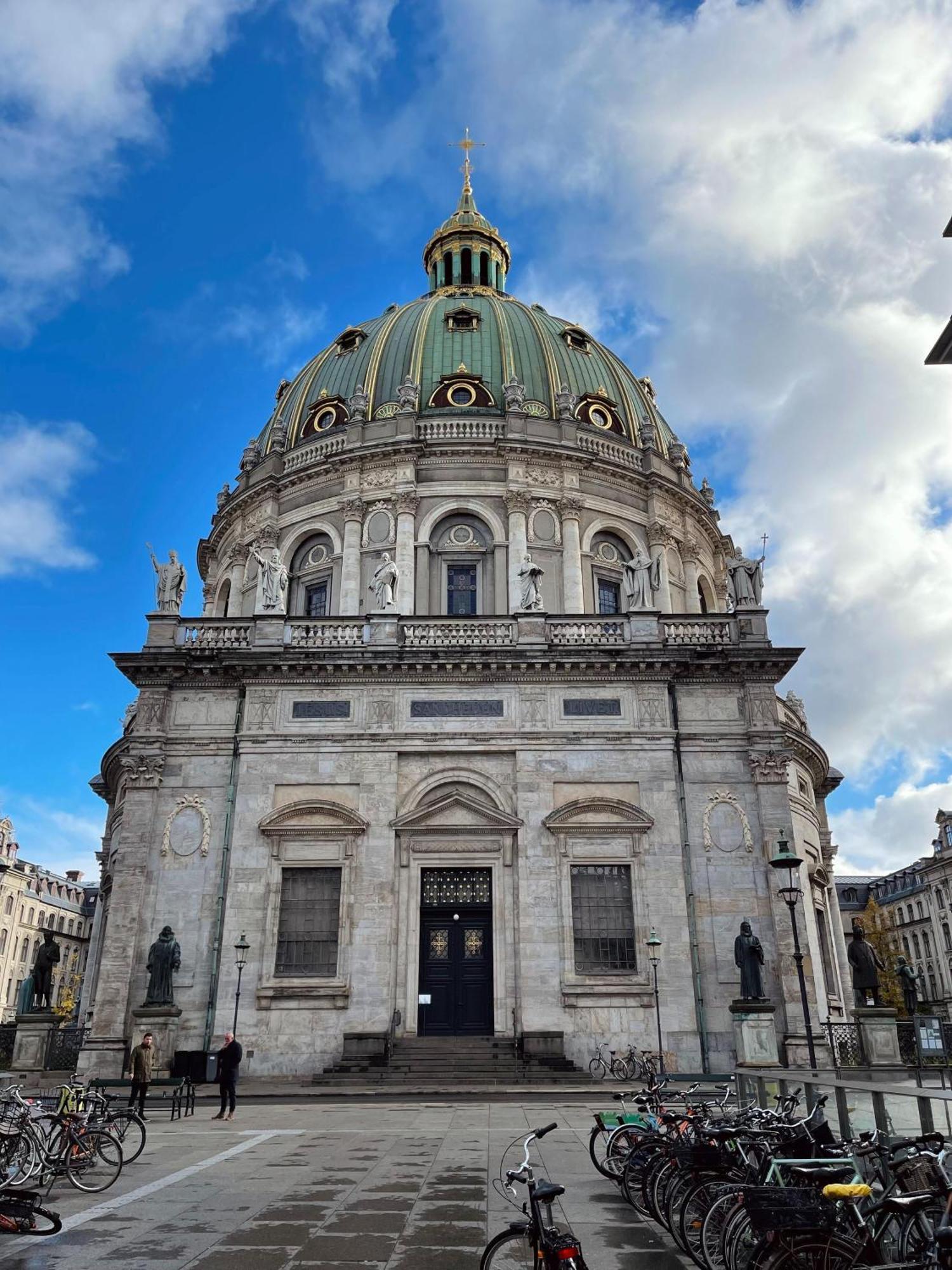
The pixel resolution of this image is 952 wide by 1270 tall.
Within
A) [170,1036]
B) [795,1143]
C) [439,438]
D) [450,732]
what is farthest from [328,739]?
[795,1143]

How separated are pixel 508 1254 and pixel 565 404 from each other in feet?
128

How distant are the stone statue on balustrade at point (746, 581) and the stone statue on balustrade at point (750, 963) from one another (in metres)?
11.0

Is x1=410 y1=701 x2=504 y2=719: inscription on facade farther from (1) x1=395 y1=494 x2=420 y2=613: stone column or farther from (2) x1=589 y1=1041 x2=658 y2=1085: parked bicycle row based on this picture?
(2) x1=589 y1=1041 x2=658 y2=1085: parked bicycle row

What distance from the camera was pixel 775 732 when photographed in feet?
103

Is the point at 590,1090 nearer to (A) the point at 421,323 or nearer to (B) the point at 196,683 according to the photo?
(B) the point at 196,683

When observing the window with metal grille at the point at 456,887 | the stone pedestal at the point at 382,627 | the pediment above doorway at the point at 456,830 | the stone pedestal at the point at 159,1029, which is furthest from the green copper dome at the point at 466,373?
the stone pedestal at the point at 159,1029

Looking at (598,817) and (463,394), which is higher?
(463,394)

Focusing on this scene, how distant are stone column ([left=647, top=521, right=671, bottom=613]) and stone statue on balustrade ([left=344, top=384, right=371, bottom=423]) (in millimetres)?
12961

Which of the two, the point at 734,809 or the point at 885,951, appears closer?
the point at 734,809

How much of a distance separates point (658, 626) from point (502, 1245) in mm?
26894

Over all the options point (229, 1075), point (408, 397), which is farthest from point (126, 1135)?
point (408, 397)

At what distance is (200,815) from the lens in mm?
30969

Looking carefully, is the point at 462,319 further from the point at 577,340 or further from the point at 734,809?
the point at 734,809

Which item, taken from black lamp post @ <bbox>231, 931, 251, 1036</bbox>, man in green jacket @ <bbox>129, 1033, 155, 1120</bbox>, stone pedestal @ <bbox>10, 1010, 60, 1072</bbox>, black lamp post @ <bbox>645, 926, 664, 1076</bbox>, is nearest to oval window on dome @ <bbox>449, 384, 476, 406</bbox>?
black lamp post @ <bbox>645, 926, 664, 1076</bbox>
